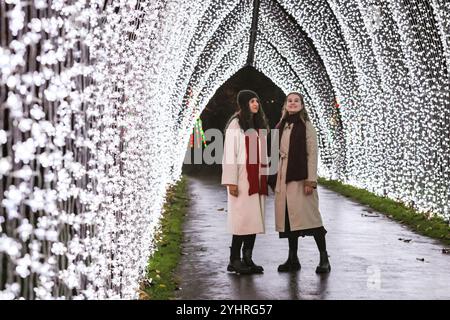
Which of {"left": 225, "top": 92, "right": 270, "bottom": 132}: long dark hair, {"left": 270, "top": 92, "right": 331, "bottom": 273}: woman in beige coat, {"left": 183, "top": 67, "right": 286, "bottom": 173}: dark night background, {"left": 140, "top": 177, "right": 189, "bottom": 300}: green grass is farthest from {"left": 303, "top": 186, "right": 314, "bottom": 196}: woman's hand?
{"left": 183, "top": 67, "right": 286, "bottom": 173}: dark night background

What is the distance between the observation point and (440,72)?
1264 centimetres

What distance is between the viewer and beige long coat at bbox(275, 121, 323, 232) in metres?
8.32

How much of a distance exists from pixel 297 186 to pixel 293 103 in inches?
35.1

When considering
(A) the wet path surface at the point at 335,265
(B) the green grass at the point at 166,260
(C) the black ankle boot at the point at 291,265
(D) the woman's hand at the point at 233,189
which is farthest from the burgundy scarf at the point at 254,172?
(B) the green grass at the point at 166,260

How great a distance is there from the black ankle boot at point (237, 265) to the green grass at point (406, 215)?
3810 mm

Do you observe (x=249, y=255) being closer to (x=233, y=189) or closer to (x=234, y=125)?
(x=233, y=189)

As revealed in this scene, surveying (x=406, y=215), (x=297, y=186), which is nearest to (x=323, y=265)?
(x=297, y=186)

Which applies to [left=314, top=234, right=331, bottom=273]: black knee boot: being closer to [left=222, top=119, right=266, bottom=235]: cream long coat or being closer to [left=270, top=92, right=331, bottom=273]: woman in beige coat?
[left=270, top=92, right=331, bottom=273]: woman in beige coat

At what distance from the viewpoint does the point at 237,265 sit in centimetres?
827

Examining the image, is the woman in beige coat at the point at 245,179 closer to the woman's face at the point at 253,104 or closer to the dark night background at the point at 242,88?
the woman's face at the point at 253,104

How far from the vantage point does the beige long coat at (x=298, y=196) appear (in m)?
8.32

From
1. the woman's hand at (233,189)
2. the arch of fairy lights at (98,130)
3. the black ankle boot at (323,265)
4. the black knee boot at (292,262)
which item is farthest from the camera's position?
the black knee boot at (292,262)
